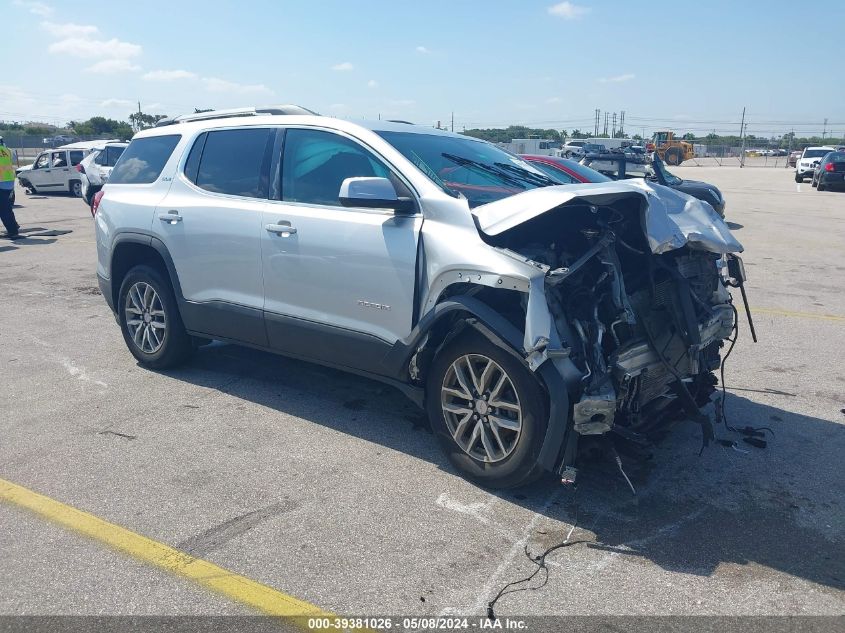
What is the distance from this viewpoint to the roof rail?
16.9ft

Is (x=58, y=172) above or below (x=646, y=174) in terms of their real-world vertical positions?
below

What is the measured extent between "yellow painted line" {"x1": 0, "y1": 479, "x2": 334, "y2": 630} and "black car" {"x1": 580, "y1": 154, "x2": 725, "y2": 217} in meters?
9.72

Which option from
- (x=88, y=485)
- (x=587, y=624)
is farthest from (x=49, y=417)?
(x=587, y=624)

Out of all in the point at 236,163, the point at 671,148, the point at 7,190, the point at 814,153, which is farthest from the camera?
the point at 671,148

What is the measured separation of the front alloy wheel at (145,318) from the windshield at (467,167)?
2.48m

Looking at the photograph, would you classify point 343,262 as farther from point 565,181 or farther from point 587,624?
point 587,624

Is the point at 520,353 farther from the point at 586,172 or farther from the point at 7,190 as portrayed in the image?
the point at 7,190

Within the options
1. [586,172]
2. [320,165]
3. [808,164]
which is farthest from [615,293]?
[808,164]

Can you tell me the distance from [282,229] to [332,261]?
0.50m

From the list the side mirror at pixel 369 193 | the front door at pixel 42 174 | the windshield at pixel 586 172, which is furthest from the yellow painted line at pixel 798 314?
the front door at pixel 42 174

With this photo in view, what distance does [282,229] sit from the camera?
4809mm

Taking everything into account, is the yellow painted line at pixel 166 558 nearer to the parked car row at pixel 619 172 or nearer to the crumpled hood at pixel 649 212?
the crumpled hood at pixel 649 212

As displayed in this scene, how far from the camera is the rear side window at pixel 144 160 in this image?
19.3 feet

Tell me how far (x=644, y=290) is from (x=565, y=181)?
1.72 m
